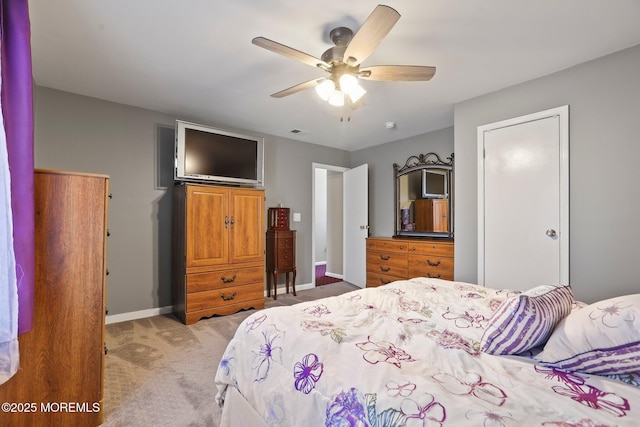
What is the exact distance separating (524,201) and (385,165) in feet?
7.94

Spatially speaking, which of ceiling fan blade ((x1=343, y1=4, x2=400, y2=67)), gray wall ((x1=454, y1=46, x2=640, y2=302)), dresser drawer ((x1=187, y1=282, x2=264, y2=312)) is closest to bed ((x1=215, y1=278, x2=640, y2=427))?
ceiling fan blade ((x1=343, y1=4, x2=400, y2=67))

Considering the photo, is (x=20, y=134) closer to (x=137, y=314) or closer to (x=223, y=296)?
(x=223, y=296)

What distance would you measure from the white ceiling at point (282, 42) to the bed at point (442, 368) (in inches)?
68.7

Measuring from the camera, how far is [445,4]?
1.78 metres

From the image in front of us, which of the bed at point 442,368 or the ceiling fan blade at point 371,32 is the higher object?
the ceiling fan blade at point 371,32

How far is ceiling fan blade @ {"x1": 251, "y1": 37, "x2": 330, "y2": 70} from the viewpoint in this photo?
1.67 metres

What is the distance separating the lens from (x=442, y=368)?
1004 mm

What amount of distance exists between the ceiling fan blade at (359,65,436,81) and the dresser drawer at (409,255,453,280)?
221cm

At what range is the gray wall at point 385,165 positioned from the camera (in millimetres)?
4324

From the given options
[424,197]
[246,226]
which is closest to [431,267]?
[424,197]

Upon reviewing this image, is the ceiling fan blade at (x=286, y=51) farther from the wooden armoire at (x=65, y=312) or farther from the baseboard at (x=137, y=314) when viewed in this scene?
the baseboard at (x=137, y=314)

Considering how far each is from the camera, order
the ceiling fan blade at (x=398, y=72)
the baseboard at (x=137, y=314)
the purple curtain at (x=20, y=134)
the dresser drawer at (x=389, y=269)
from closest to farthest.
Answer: the purple curtain at (x=20, y=134)
the ceiling fan blade at (x=398, y=72)
the baseboard at (x=137, y=314)
the dresser drawer at (x=389, y=269)

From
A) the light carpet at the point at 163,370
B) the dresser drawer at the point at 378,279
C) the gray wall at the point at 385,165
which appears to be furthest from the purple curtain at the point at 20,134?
the gray wall at the point at 385,165

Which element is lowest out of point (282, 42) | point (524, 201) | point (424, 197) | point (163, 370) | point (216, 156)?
point (163, 370)
